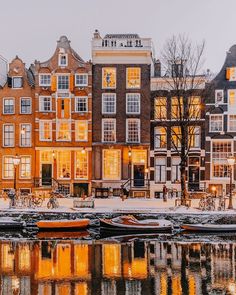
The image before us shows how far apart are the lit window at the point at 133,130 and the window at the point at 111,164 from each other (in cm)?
180

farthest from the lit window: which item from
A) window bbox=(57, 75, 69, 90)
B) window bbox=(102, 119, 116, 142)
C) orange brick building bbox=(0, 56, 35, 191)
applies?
orange brick building bbox=(0, 56, 35, 191)

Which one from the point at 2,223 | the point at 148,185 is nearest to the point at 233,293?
the point at 2,223

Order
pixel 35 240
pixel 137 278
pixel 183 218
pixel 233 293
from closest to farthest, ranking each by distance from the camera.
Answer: pixel 233 293 → pixel 137 278 → pixel 35 240 → pixel 183 218

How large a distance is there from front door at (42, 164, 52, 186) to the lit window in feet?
26.6

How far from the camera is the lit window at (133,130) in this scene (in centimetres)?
5588

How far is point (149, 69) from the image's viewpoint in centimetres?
5594

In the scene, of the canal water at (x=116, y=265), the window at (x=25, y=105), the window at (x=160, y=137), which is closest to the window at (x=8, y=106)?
the window at (x=25, y=105)

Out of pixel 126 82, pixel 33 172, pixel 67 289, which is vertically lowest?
pixel 67 289

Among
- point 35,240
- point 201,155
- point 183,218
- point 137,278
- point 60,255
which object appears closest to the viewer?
point 137,278

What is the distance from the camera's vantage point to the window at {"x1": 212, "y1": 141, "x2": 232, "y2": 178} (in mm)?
54062

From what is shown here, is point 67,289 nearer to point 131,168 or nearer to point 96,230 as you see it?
point 96,230

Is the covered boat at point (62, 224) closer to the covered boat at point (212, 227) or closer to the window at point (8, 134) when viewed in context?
the covered boat at point (212, 227)

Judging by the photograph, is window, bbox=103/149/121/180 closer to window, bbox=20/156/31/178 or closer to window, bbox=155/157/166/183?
window, bbox=155/157/166/183

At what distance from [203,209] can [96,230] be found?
7.80m
